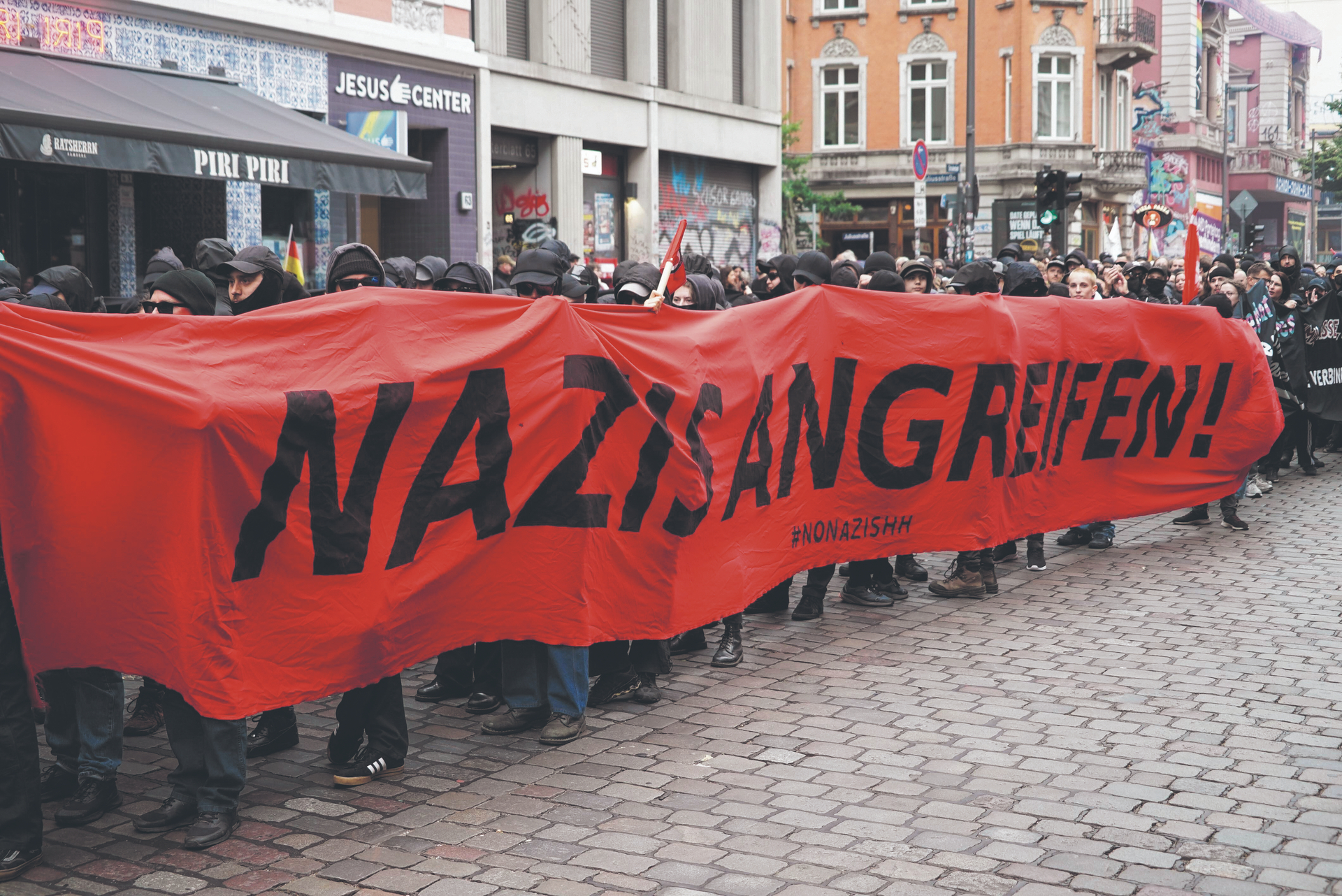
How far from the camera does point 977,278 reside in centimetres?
980

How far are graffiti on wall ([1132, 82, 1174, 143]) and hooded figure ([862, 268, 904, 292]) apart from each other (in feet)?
172

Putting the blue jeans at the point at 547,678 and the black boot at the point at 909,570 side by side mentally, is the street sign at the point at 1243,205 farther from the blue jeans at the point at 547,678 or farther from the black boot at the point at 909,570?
the blue jeans at the point at 547,678

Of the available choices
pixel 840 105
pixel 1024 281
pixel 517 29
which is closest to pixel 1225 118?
pixel 840 105

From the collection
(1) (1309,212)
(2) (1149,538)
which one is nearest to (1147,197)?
(1) (1309,212)

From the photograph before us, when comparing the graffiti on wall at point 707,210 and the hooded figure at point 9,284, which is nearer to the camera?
the hooded figure at point 9,284

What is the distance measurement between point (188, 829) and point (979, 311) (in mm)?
5943

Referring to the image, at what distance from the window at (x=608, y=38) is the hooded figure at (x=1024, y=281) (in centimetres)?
1584

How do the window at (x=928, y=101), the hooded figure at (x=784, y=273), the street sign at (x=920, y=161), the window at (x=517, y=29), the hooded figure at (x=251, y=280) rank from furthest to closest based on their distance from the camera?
the window at (x=928, y=101) → the window at (x=517, y=29) → the street sign at (x=920, y=161) → the hooded figure at (x=784, y=273) → the hooded figure at (x=251, y=280)

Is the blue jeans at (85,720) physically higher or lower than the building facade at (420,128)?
lower

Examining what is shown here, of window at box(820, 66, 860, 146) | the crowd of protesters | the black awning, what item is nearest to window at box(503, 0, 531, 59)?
the black awning

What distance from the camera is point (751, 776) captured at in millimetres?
5688

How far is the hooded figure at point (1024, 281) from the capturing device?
1059 cm

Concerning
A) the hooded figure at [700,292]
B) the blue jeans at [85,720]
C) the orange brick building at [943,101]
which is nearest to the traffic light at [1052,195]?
the hooded figure at [700,292]

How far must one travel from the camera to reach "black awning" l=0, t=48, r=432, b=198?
1238 cm
